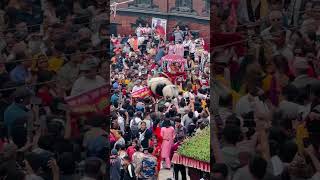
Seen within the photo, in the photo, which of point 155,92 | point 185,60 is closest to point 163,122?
point 155,92

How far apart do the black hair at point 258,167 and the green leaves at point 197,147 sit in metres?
4.06

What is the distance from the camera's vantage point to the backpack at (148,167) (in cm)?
1154

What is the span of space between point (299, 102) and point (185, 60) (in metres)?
15.7

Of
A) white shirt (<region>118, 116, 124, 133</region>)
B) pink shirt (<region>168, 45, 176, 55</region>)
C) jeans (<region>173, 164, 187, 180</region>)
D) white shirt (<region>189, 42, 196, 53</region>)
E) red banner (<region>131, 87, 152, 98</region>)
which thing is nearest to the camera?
jeans (<region>173, 164, 187, 180</region>)

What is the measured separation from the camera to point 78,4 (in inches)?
322

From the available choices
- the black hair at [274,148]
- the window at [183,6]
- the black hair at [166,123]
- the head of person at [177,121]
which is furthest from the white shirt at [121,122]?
the window at [183,6]

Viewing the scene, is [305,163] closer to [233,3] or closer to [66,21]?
[233,3]

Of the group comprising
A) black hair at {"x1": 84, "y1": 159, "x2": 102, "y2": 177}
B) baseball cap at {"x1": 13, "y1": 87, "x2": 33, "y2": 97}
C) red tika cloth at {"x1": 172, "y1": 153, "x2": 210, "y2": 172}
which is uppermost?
baseball cap at {"x1": 13, "y1": 87, "x2": 33, "y2": 97}

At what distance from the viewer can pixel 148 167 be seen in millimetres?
11555

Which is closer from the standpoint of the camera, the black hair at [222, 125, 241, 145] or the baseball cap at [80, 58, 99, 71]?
the black hair at [222, 125, 241, 145]

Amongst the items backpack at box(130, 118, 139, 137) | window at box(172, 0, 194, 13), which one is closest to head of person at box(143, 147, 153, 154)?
backpack at box(130, 118, 139, 137)

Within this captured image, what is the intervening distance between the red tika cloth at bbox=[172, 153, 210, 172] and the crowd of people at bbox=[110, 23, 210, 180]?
0.49ft

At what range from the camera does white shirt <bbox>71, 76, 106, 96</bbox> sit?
26.9 ft

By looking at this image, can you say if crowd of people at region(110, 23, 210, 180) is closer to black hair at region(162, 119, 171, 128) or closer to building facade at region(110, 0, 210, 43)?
black hair at region(162, 119, 171, 128)
